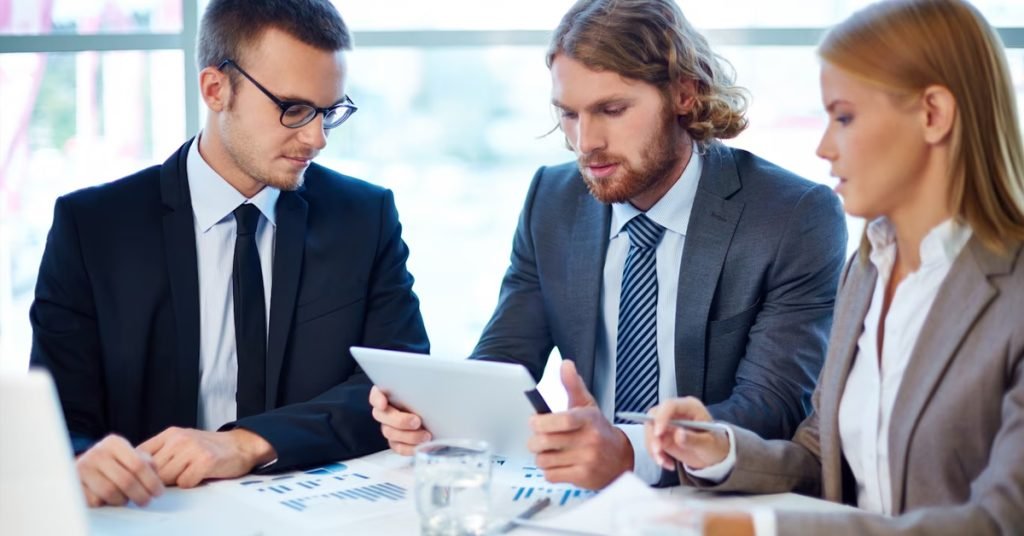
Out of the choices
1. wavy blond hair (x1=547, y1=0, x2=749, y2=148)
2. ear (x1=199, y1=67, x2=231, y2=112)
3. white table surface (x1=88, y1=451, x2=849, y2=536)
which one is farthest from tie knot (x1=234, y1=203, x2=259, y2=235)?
wavy blond hair (x1=547, y1=0, x2=749, y2=148)

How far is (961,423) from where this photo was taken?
1738 millimetres

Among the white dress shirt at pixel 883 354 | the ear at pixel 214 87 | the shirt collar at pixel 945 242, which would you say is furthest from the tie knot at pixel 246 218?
the shirt collar at pixel 945 242

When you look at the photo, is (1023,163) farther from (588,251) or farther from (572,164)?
(572,164)

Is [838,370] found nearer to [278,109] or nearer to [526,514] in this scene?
[526,514]

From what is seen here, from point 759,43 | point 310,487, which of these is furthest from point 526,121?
point 310,487

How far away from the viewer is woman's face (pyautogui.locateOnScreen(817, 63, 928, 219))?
1831 mm

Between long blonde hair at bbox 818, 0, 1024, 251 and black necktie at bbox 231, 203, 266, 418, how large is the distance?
53.6 inches

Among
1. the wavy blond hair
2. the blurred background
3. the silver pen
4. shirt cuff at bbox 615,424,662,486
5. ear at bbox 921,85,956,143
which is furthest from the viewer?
the blurred background

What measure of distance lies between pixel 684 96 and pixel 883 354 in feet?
3.43

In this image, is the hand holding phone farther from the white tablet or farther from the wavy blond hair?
the wavy blond hair

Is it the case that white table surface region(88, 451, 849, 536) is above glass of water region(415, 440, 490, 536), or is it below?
below

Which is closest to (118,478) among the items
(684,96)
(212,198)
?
(212,198)

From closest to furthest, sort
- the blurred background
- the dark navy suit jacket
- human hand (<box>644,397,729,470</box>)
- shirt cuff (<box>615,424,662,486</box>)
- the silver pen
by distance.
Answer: the silver pen < human hand (<box>644,397,729,470</box>) < shirt cuff (<box>615,424,662,486</box>) < the dark navy suit jacket < the blurred background

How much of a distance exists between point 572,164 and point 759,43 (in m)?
1.40
